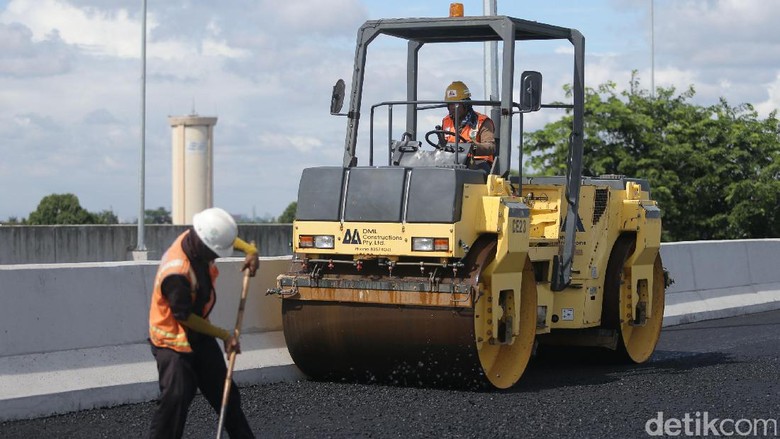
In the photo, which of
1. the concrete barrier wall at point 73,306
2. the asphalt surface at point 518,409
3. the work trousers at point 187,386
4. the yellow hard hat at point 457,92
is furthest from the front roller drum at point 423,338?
the work trousers at point 187,386

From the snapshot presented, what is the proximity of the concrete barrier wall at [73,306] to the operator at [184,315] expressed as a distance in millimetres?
2680

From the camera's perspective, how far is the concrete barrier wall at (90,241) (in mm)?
23484

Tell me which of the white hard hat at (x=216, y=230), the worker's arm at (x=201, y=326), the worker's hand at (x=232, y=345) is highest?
the white hard hat at (x=216, y=230)

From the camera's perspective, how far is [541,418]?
29.5 ft

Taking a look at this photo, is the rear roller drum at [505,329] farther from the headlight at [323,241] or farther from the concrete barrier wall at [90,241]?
the concrete barrier wall at [90,241]

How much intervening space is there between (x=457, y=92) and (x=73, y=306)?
3.64 meters

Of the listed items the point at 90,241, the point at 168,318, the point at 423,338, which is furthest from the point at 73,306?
the point at 90,241

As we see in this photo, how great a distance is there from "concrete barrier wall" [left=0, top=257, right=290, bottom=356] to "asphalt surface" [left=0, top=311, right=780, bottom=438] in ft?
2.23

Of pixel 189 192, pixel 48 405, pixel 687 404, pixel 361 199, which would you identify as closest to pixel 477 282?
pixel 361 199

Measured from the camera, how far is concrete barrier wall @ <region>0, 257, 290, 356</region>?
9133 mm

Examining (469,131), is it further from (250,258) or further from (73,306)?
(250,258)

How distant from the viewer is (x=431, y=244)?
9.87 m

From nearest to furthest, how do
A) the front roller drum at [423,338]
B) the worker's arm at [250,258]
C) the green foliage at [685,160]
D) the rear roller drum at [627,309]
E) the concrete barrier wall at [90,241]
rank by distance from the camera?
the worker's arm at [250,258] → the front roller drum at [423,338] → the rear roller drum at [627,309] → the concrete barrier wall at [90,241] → the green foliage at [685,160]

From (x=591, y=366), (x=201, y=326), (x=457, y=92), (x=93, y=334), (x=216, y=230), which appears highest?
(x=457, y=92)
